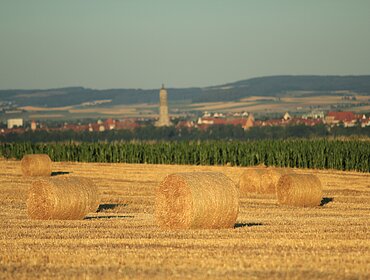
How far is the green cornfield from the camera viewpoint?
2127 inches

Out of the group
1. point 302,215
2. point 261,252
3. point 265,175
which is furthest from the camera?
point 265,175

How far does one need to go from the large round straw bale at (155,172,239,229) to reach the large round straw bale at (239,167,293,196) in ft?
52.3

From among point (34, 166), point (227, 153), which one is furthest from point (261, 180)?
point (227, 153)

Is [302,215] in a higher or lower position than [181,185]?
lower

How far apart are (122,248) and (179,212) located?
148 inches

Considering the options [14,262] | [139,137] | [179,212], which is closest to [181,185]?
[179,212]

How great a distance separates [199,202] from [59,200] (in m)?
4.89

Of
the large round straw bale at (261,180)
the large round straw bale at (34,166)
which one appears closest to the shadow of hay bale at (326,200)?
the large round straw bale at (261,180)

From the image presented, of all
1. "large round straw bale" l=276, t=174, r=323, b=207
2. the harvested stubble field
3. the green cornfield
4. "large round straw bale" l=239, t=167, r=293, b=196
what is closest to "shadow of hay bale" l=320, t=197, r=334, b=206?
"large round straw bale" l=276, t=174, r=323, b=207

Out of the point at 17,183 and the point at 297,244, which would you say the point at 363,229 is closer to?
the point at 297,244

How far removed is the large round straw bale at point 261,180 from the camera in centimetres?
3631

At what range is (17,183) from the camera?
1618 inches

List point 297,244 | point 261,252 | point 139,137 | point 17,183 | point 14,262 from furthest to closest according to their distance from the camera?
point 139,137 → point 17,183 → point 297,244 → point 261,252 → point 14,262

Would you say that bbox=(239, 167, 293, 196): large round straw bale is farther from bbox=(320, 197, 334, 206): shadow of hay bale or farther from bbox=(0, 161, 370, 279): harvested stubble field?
bbox=(0, 161, 370, 279): harvested stubble field
